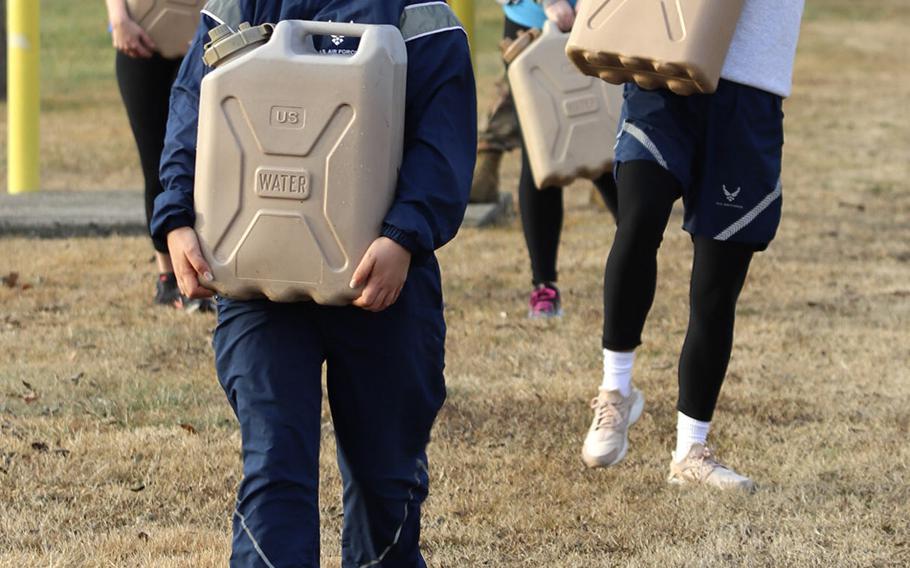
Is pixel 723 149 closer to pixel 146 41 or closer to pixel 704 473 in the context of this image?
pixel 704 473

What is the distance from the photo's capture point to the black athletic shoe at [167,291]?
6960 mm

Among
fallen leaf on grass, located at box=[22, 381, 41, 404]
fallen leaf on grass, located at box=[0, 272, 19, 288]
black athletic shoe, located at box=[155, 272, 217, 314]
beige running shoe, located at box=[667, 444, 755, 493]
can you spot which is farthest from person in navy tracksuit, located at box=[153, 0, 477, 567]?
→ fallen leaf on grass, located at box=[0, 272, 19, 288]

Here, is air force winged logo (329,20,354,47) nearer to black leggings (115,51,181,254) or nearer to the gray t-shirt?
the gray t-shirt

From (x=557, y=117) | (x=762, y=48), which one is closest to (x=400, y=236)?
(x=762, y=48)

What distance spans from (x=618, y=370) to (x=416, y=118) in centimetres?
181

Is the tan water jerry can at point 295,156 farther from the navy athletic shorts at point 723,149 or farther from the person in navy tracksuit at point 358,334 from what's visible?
the navy athletic shorts at point 723,149

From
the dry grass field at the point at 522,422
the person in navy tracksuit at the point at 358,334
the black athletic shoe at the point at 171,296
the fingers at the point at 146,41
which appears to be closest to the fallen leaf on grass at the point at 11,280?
the dry grass field at the point at 522,422

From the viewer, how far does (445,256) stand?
8.29m

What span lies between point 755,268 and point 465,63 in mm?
5261

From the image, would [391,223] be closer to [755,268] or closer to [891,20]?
[755,268]

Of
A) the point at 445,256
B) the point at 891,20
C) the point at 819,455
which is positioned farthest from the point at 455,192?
the point at 891,20

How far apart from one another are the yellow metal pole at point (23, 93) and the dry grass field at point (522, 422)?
171 centimetres

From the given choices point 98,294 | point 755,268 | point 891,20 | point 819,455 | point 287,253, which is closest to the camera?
point 287,253

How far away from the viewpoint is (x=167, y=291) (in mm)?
6988
